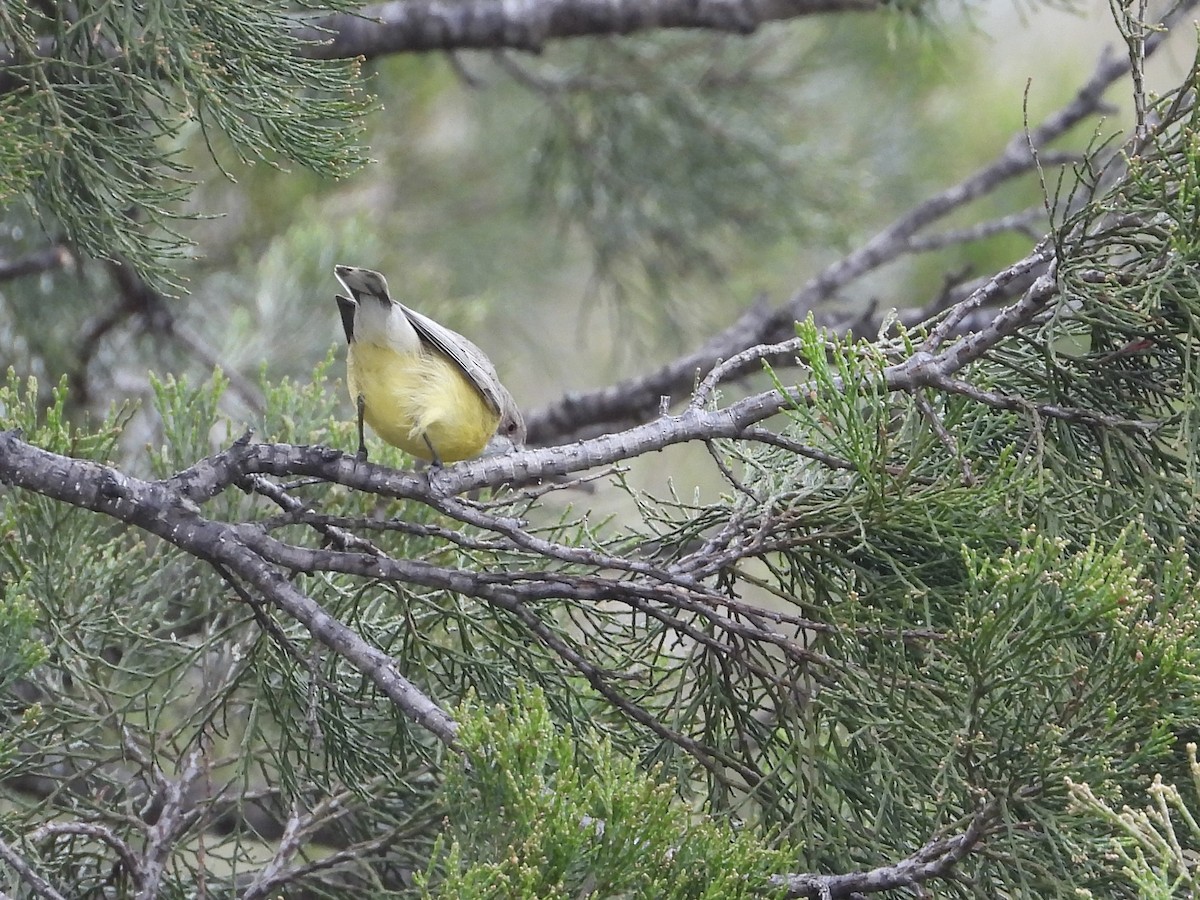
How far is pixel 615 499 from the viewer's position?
33.0 feet

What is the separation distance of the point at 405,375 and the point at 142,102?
91cm

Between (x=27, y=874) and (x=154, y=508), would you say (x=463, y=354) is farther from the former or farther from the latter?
(x=27, y=874)

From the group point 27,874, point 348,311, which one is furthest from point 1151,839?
point 348,311

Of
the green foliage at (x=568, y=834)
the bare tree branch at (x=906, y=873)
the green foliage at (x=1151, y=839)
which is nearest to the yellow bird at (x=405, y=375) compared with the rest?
the green foliage at (x=568, y=834)

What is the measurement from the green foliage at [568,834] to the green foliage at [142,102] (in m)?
1.16

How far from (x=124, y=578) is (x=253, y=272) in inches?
155

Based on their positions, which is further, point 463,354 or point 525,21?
point 525,21

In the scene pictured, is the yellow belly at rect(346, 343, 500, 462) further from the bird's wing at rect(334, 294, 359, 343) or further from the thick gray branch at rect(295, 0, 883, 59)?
the thick gray branch at rect(295, 0, 883, 59)

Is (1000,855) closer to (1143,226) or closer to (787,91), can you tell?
(1143,226)

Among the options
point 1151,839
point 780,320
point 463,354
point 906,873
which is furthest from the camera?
point 780,320

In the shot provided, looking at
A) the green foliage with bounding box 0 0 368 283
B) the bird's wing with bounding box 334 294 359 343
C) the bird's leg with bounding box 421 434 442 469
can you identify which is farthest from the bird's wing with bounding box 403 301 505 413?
the green foliage with bounding box 0 0 368 283

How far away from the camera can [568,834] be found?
1.70 metres

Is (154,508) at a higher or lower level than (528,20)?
lower

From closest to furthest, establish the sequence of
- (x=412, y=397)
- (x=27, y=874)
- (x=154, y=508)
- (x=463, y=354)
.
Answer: (x=27, y=874), (x=154, y=508), (x=412, y=397), (x=463, y=354)
